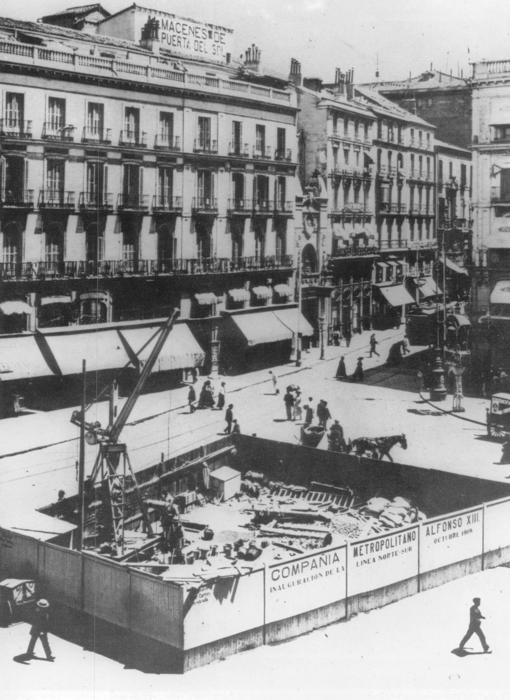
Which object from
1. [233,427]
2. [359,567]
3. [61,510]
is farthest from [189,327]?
[359,567]

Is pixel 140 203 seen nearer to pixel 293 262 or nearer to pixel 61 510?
pixel 293 262

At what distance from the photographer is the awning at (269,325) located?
31.2 meters

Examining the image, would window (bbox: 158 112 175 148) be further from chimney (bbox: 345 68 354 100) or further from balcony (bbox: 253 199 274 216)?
chimney (bbox: 345 68 354 100)

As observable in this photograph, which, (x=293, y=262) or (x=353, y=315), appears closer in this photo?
(x=293, y=262)

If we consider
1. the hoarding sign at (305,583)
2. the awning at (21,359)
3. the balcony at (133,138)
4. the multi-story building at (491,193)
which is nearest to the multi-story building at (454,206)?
the multi-story building at (491,193)

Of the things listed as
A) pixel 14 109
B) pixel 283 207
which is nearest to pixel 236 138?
pixel 283 207

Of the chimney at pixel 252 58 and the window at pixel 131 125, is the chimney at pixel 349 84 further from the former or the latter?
the window at pixel 131 125

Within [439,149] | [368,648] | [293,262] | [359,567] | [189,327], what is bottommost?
[368,648]

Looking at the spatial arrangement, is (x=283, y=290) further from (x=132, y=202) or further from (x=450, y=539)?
(x=450, y=539)

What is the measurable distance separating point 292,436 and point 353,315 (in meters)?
9.95

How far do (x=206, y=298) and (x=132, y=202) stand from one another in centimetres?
412

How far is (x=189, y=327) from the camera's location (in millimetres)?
30562

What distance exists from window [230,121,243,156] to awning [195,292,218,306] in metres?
4.74

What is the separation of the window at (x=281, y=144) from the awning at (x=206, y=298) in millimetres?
5543
